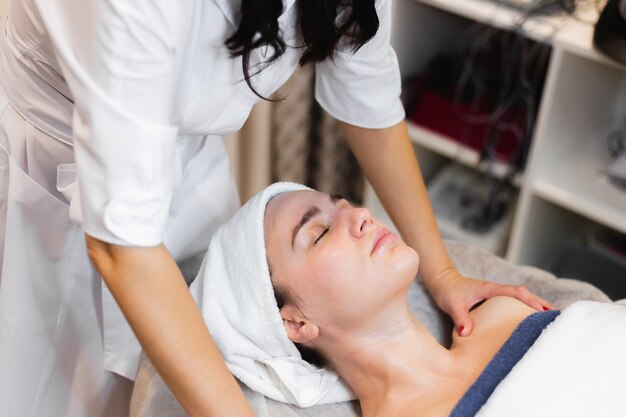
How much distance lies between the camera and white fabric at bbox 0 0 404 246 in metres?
0.93

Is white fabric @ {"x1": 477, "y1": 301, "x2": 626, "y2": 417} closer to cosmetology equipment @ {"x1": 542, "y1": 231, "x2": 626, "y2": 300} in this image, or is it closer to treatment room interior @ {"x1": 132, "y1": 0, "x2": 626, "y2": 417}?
treatment room interior @ {"x1": 132, "y1": 0, "x2": 626, "y2": 417}

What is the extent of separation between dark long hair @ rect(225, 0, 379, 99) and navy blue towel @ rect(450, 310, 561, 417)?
0.55 meters

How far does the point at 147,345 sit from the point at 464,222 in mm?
1548

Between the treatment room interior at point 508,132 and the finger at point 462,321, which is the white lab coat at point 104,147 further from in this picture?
the treatment room interior at point 508,132

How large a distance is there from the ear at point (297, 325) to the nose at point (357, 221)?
0.55 feet

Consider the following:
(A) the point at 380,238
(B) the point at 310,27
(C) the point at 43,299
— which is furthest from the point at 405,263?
(C) the point at 43,299

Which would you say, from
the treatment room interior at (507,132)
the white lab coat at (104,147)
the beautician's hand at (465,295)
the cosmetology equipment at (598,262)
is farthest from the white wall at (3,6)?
the cosmetology equipment at (598,262)

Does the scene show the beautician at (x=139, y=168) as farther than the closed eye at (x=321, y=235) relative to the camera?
No

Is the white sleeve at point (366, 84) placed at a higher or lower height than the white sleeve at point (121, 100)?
lower

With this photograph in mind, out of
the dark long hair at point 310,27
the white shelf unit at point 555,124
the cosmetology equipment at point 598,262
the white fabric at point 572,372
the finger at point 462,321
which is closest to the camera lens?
the dark long hair at point 310,27

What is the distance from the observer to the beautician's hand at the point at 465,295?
1451 millimetres

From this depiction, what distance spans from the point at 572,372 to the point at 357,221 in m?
0.43

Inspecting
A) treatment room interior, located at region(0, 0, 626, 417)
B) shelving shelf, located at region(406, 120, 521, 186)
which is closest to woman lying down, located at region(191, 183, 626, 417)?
treatment room interior, located at region(0, 0, 626, 417)

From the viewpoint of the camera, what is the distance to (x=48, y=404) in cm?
154
